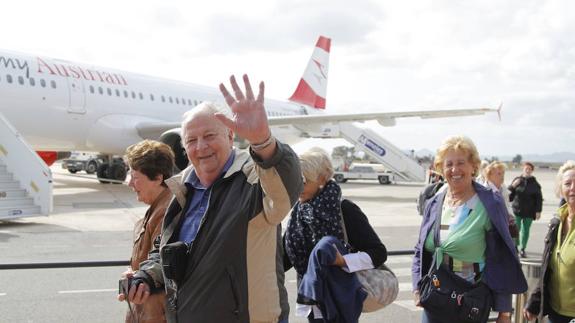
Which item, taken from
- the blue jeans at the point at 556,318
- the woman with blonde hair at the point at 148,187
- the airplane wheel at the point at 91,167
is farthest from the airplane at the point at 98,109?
the airplane wheel at the point at 91,167

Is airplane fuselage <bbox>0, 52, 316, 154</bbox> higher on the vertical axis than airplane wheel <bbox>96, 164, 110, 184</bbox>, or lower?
higher

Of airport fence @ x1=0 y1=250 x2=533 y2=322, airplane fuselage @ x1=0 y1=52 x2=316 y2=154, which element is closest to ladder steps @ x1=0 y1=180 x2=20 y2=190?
airplane fuselage @ x1=0 y1=52 x2=316 y2=154

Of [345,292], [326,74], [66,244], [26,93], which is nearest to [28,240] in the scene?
[66,244]

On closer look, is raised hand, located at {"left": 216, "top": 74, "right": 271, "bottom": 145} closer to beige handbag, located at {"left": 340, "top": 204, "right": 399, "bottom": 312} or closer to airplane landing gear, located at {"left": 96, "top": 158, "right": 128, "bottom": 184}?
beige handbag, located at {"left": 340, "top": 204, "right": 399, "bottom": 312}

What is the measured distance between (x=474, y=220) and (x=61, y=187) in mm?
19523

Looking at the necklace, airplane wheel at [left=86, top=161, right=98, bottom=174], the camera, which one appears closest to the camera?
the camera

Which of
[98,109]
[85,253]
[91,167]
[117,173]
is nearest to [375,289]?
[85,253]

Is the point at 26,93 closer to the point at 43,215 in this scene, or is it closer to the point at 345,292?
the point at 43,215

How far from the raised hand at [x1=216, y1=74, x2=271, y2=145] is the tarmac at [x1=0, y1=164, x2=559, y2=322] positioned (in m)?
3.82

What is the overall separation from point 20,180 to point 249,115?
1144cm

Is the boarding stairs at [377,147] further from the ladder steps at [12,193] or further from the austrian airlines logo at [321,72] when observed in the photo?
the ladder steps at [12,193]

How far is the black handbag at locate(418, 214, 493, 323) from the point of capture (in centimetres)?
320

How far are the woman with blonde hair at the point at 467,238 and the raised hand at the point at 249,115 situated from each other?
1663 mm

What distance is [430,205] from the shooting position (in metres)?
3.60
